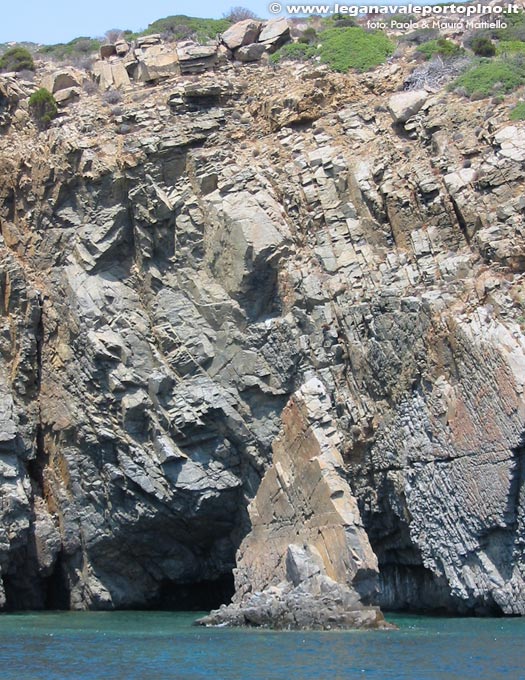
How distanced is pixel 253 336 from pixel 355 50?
13.9m

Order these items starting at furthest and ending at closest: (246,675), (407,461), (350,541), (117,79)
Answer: (117,79)
(407,461)
(350,541)
(246,675)

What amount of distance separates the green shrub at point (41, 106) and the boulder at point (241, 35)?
7.79 metres

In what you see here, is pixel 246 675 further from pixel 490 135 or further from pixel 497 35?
pixel 497 35

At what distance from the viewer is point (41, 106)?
4884 centimetres

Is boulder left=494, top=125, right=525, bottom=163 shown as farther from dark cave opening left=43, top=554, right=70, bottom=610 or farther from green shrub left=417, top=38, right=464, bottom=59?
dark cave opening left=43, top=554, right=70, bottom=610

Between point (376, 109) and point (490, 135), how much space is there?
5623 mm

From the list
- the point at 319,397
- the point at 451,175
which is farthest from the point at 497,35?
the point at 319,397

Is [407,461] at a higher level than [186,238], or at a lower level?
lower

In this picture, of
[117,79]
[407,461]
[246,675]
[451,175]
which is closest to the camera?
[246,675]

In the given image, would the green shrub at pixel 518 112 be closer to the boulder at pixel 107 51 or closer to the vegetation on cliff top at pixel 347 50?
the vegetation on cliff top at pixel 347 50

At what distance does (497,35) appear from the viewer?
173ft

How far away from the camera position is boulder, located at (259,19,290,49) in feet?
170

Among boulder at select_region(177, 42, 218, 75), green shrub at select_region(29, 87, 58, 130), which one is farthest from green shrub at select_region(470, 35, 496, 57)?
green shrub at select_region(29, 87, 58, 130)

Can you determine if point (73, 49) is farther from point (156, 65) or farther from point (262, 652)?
point (262, 652)
